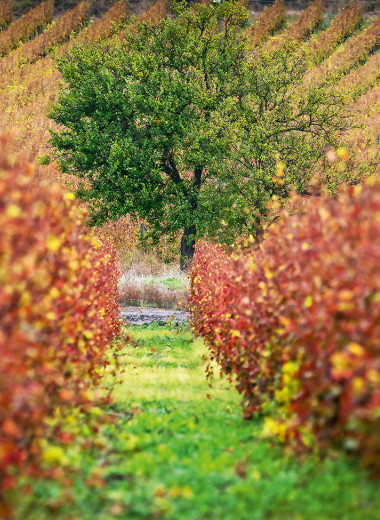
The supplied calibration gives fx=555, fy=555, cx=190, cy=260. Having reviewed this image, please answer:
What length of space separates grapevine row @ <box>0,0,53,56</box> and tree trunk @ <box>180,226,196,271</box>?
Answer: 37.5m

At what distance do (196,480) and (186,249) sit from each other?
21029 millimetres

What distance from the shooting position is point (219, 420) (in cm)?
614

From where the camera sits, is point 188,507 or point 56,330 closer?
point 188,507

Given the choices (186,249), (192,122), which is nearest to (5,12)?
(192,122)

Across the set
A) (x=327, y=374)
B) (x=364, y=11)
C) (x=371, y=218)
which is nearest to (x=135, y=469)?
(x=327, y=374)

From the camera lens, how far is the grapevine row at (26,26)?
53469mm

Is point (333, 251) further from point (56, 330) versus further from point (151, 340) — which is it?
point (151, 340)

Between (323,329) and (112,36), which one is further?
(112,36)

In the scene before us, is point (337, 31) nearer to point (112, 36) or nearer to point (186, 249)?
point (112, 36)

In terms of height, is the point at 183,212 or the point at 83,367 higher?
the point at 183,212

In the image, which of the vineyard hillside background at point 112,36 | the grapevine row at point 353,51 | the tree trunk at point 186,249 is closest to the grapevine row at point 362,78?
the vineyard hillside background at point 112,36

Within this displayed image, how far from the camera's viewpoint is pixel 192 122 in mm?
22734

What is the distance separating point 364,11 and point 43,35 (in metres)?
32.3

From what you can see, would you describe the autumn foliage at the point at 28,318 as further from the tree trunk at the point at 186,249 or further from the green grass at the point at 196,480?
the tree trunk at the point at 186,249
